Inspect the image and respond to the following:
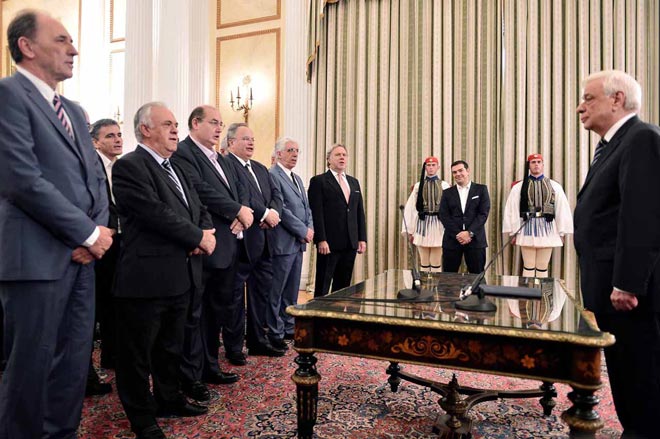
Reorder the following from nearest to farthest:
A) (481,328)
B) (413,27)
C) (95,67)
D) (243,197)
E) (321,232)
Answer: (481,328) < (243,197) < (321,232) < (413,27) < (95,67)

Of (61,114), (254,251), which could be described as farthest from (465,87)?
(61,114)

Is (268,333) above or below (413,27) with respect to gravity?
below

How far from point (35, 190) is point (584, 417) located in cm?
178

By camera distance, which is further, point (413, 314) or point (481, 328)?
point (413, 314)

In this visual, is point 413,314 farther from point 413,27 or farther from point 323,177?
point 413,27

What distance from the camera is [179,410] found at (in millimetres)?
2283

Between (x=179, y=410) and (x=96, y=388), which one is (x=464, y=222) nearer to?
(x=179, y=410)

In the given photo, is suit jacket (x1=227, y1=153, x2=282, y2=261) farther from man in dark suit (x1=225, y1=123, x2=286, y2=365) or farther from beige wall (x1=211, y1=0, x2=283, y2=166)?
beige wall (x1=211, y1=0, x2=283, y2=166)

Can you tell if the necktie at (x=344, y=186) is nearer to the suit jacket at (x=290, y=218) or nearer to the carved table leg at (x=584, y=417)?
the suit jacket at (x=290, y=218)

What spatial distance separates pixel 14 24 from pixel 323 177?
2802 mm

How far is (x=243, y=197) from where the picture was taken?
315 cm

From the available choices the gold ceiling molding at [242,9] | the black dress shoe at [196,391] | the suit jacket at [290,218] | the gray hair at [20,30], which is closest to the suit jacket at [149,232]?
the gray hair at [20,30]

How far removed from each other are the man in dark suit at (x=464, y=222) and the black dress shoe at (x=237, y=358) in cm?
275

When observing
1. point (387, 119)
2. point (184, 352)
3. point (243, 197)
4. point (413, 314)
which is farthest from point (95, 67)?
point (413, 314)
